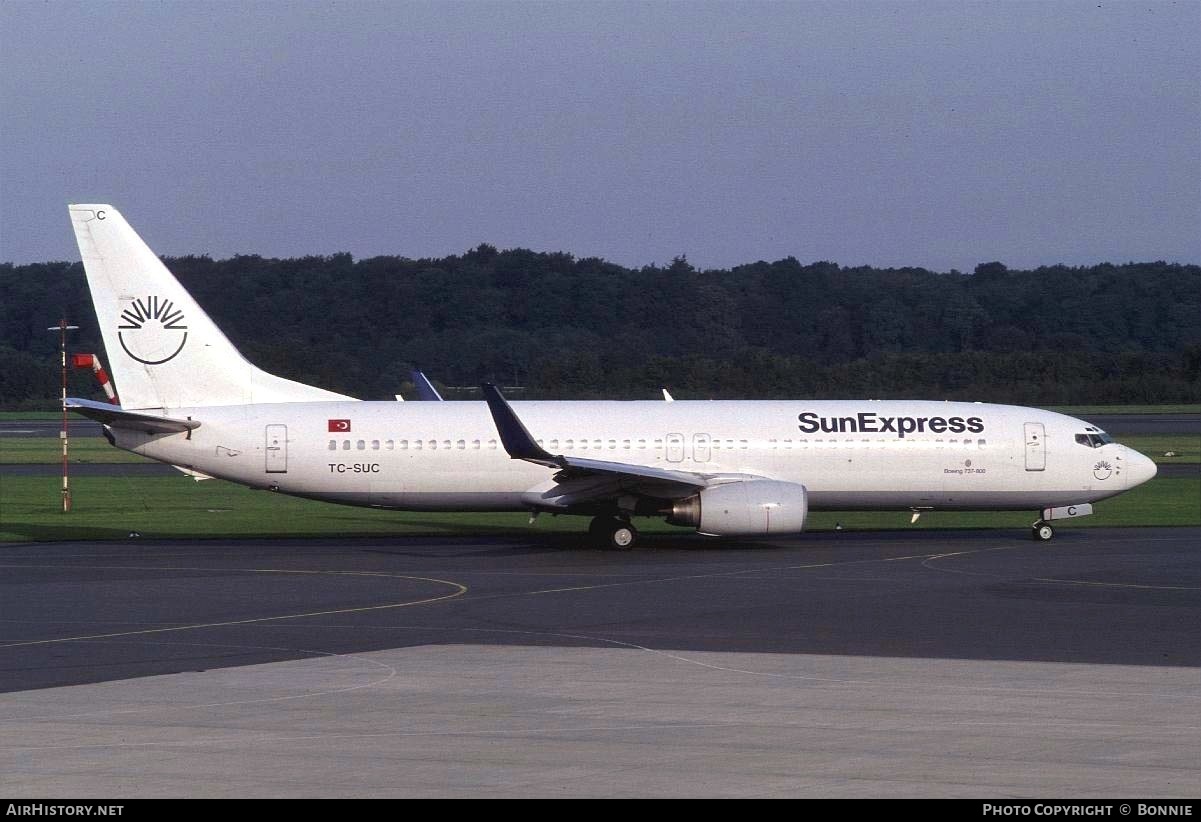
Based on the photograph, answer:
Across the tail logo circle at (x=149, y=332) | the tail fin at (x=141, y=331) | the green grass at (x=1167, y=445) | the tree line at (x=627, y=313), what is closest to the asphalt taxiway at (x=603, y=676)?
the tail fin at (x=141, y=331)

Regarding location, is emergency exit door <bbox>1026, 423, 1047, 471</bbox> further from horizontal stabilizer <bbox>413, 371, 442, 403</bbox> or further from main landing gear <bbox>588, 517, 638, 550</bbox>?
horizontal stabilizer <bbox>413, 371, 442, 403</bbox>

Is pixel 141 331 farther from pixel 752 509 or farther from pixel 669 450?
pixel 752 509

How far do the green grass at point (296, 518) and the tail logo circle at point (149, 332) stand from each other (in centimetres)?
468

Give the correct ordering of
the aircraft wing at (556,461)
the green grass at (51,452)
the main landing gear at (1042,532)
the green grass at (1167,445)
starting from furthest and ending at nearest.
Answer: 1. the green grass at (51,452)
2. the green grass at (1167,445)
3. the main landing gear at (1042,532)
4. the aircraft wing at (556,461)

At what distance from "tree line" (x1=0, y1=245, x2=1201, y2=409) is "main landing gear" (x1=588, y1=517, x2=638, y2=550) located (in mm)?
65516

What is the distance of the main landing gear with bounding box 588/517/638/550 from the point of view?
3297 centimetres

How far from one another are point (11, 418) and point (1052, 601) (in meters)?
98.0

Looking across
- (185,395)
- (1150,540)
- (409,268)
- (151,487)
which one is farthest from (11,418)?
(1150,540)

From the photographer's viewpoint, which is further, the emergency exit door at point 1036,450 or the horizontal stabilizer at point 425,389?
the horizontal stabilizer at point 425,389

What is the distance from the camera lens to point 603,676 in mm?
16297

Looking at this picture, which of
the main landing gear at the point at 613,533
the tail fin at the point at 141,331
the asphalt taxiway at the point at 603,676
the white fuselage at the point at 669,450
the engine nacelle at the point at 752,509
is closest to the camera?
the asphalt taxiway at the point at 603,676

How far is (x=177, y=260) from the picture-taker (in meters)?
125

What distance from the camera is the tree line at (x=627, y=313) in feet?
358

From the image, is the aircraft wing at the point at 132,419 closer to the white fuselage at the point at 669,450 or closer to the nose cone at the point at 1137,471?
the white fuselage at the point at 669,450
